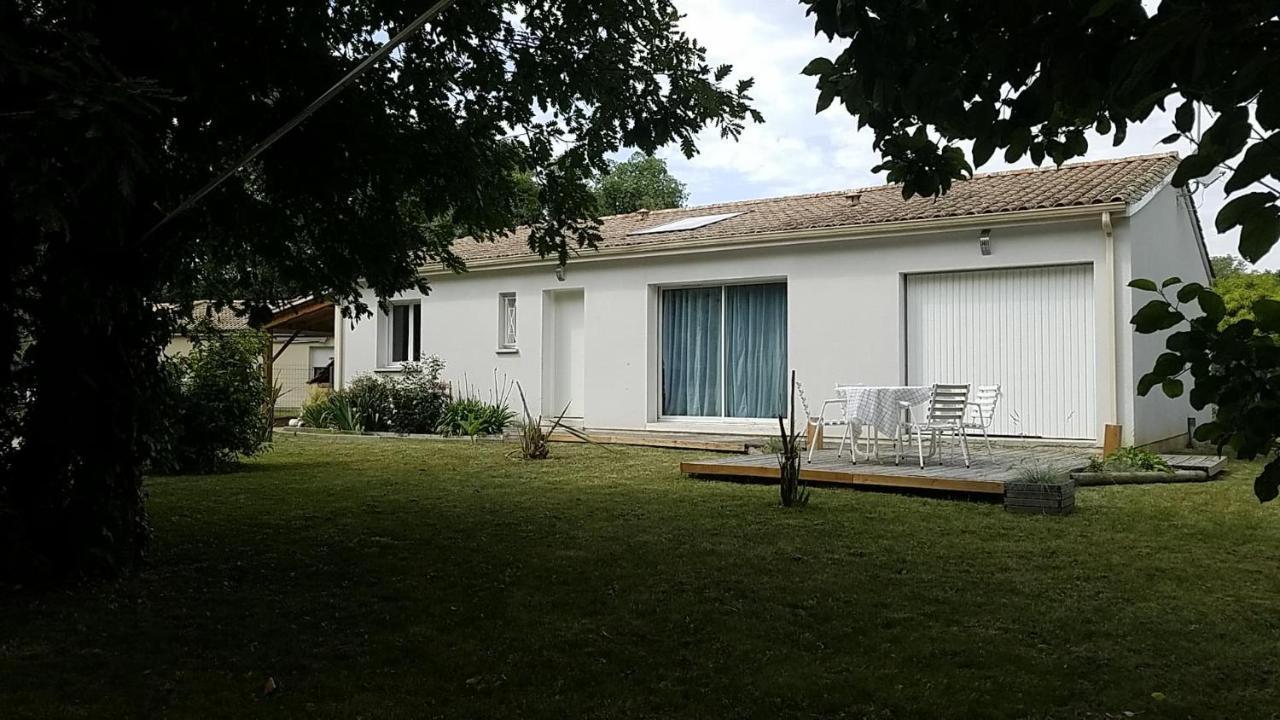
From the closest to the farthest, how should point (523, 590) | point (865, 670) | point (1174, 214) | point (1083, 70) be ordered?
point (1083, 70) → point (865, 670) → point (523, 590) → point (1174, 214)

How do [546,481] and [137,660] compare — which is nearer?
[137,660]

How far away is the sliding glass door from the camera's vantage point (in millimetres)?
13633

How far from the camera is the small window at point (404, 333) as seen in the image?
17.6 m

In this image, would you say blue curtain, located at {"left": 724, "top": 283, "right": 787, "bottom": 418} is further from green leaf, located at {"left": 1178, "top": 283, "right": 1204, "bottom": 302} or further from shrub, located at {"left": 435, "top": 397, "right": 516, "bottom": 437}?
green leaf, located at {"left": 1178, "top": 283, "right": 1204, "bottom": 302}

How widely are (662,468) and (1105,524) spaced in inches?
188

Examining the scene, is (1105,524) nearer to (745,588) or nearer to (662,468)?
(745,588)

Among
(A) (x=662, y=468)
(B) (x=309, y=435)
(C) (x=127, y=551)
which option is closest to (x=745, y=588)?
(C) (x=127, y=551)

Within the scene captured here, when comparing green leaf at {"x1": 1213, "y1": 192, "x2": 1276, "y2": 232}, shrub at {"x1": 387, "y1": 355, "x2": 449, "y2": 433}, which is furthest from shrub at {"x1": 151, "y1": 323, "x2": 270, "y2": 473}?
green leaf at {"x1": 1213, "y1": 192, "x2": 1276, "y2": 232}

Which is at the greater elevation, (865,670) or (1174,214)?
(1174,214)

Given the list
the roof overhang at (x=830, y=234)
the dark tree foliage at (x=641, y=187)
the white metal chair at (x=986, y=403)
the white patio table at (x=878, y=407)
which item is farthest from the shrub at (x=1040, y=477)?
the dark tree foliage at (x=641, y=187)

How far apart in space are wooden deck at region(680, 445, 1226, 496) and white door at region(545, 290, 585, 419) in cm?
582

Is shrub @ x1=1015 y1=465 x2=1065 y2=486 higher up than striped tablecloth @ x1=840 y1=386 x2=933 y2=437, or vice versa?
striped tablecloth @ x1=840 y1=386 x2=933 y2=437

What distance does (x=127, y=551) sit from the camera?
5273mm

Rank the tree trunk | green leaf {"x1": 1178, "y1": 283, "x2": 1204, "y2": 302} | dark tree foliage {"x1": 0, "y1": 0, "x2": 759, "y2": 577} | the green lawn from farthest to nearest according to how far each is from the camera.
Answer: the tree trunk < dark tree foliage {"x1": 0, "y1": 0, "x2": 759, "y2": 577} < the green lawn < green leaf {"x1": 1178, "y1": 283, "x2": 1204, "y2": 302}
